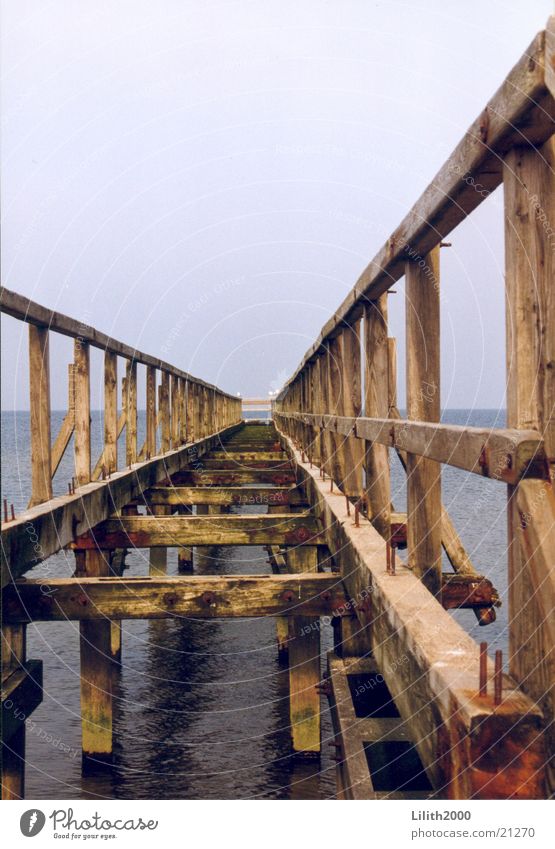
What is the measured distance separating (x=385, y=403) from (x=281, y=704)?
5.87 meters

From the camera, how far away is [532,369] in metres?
2.30

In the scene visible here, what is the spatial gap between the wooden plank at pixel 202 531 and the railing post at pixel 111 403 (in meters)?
0.87

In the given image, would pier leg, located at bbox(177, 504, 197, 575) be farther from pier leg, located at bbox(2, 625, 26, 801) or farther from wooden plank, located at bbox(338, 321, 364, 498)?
pier leg, located at bbox(2, 625, 26, 801)

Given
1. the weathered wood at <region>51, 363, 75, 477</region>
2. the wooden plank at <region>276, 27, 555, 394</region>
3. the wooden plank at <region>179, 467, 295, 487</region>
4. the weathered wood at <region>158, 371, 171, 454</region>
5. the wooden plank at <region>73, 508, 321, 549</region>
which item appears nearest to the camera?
the wooden plank at <region>276, 27, 555, 394</region>

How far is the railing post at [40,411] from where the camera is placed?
5.61 metres

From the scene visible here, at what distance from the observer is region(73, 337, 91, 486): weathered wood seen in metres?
6.86

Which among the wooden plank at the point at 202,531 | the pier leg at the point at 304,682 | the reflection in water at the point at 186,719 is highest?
the wooden plank at the point at 202,531

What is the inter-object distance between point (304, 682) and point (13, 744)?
9.70ft

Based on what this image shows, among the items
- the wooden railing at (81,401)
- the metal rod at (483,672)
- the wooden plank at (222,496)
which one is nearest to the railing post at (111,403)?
the wooden railing at (81,401)

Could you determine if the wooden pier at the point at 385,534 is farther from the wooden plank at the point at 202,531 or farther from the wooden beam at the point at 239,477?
the wooden beam at the point at 239,477

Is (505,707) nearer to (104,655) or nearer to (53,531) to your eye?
(53,531)

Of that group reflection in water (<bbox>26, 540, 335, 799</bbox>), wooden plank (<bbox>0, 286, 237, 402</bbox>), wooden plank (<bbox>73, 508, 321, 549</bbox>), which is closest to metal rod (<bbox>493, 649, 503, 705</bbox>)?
wooden plank (<bbox>0, 286, 237, 402</bbox>)

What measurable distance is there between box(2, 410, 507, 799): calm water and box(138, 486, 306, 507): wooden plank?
2.26m
